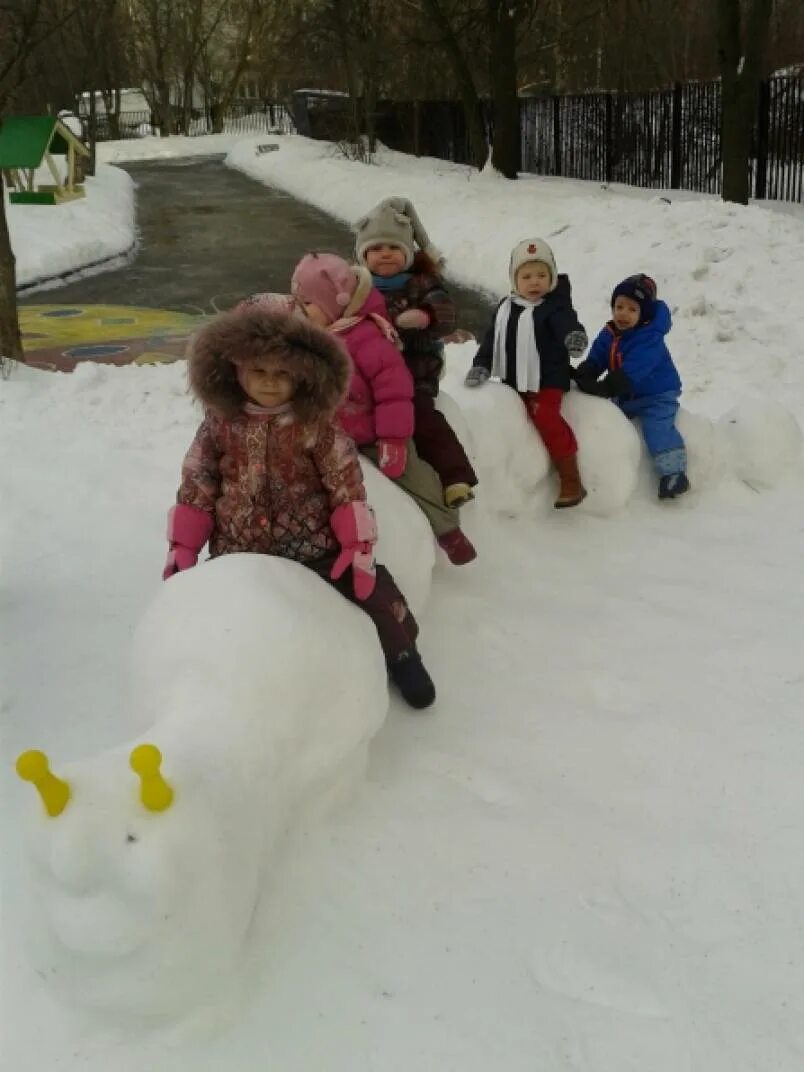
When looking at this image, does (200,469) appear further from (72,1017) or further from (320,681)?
(72,1017)

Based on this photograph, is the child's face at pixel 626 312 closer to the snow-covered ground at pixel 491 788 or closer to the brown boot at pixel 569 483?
the snow-covered ground at pixel 491 788

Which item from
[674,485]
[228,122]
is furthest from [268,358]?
[228,122]

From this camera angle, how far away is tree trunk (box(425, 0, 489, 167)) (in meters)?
16.7

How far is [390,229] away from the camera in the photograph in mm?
3756

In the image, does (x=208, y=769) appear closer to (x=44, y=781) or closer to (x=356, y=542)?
(x=44, y=781)

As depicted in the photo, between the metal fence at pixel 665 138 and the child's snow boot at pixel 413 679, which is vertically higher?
the metal fence at pixel 665 138

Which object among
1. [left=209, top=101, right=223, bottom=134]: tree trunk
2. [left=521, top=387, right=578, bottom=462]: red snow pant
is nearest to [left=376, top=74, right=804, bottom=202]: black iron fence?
[left=521, top=387, right=578, bottom=462]: red snow pant

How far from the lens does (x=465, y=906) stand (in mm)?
2393

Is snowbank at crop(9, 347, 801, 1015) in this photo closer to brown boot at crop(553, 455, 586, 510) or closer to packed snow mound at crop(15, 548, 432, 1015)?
packed snow mound at crop(15, 548, 432, 1015)

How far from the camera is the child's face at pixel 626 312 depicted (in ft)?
15.2

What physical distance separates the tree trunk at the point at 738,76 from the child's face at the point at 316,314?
9875 mm

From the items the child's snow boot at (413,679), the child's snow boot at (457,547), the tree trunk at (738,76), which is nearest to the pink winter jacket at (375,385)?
the child's snow boot at (457,547)

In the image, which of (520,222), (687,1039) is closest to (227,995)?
(687,1039)

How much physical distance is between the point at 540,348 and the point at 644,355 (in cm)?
58
